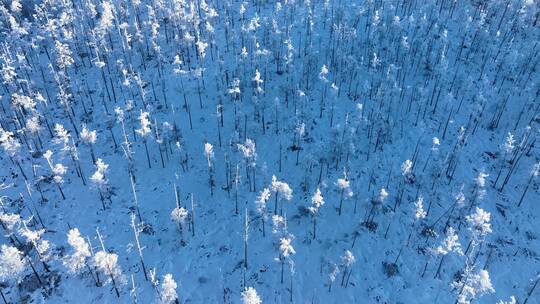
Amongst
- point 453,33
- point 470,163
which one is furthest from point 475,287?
point 453,33

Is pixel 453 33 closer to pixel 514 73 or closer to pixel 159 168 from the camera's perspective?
pixel 514 73

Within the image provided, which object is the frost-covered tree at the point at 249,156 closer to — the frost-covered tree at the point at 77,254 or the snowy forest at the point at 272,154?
the snowy forest at the point at 272,154

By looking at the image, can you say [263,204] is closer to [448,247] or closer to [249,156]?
[249,156]

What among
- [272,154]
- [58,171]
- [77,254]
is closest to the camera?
[77,254]

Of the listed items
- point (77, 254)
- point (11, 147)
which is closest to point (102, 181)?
point (77, 254)

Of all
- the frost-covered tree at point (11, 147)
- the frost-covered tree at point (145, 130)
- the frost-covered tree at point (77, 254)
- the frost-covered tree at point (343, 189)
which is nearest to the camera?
the frost-covered tree at point (77, 254)

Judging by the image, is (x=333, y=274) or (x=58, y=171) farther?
(x=58, y=171)

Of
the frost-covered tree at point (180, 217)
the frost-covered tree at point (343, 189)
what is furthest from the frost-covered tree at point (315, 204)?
the frost-covered tree at point (180, 217)

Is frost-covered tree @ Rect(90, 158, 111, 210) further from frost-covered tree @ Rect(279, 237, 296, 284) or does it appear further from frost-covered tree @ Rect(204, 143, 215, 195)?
frost-covered tree @ Rect(279, 237, 296, 284)

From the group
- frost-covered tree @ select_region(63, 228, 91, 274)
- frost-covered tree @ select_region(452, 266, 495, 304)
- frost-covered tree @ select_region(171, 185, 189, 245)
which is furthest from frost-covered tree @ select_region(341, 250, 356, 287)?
Result: frost-covered tree @ select_region(63, 228, 91, 274)
